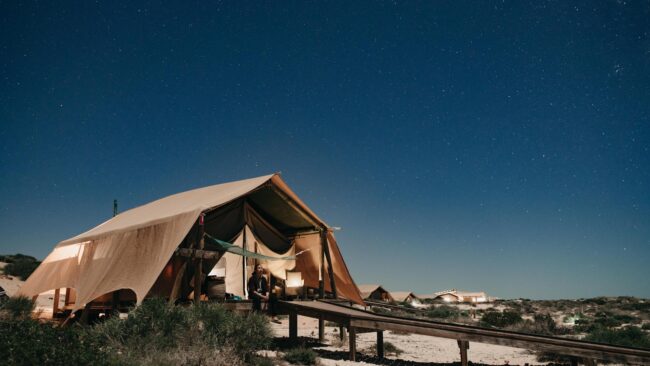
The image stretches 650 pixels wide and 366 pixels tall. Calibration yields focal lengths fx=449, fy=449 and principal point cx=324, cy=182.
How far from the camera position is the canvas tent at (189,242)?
10422 millimetres

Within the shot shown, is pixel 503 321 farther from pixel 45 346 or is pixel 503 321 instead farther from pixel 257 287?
pixel 45 346

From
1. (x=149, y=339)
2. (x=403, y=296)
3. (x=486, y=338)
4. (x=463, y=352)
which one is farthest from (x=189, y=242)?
(x=403, y=296)

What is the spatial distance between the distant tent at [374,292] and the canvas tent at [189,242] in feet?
90.6

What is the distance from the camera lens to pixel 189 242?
1086cm

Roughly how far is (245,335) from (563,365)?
636 cm

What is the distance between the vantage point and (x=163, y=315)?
7367mm

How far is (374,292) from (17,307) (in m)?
34.4

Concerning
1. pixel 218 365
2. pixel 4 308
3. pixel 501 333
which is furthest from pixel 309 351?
pixel 4 308

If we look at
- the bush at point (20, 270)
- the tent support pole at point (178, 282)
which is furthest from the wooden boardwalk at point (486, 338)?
the bush at point (20, 270)

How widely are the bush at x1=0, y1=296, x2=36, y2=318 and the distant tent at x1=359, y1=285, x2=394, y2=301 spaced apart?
3190cm

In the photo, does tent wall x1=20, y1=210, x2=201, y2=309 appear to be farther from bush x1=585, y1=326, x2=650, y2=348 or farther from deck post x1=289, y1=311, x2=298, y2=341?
bush x1=585, y1=326, x2=650, y2=348

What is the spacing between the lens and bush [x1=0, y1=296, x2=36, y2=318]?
39.2ft

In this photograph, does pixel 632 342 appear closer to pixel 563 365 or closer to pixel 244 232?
pixel 563 365

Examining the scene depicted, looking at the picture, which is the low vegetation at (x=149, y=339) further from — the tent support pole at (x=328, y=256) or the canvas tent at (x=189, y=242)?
the tent support pole at (x=328, y=256)
